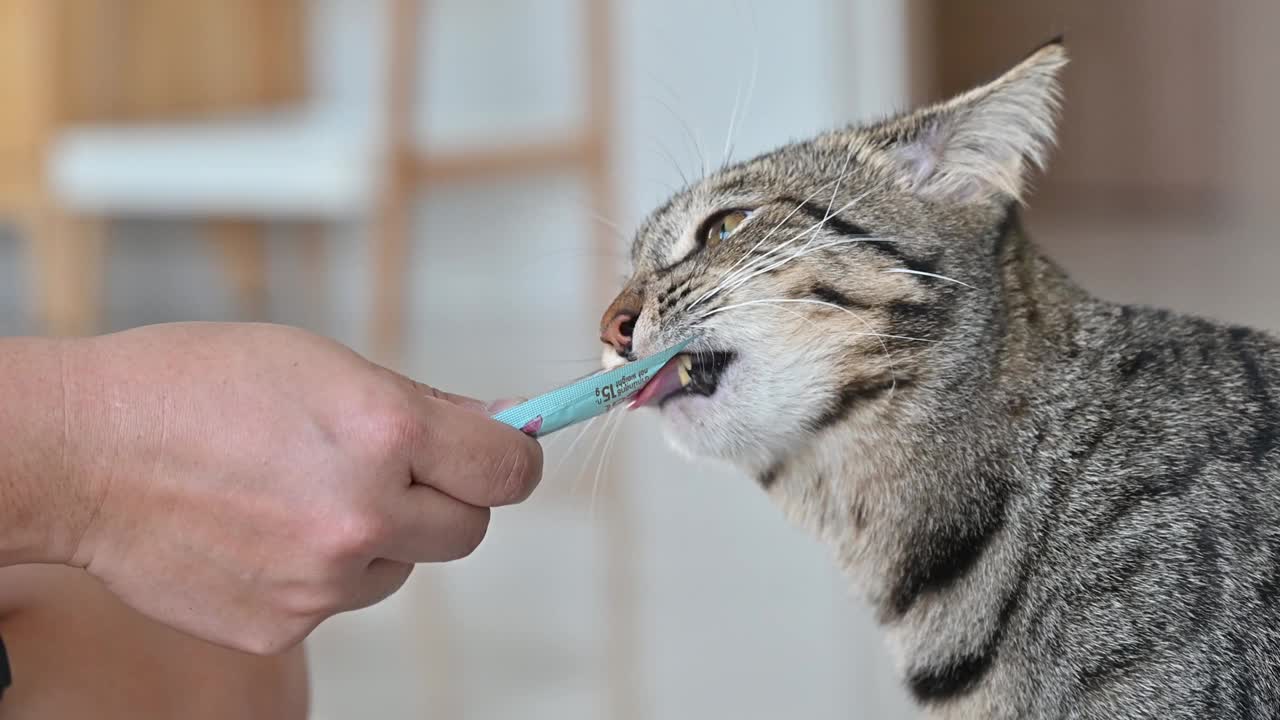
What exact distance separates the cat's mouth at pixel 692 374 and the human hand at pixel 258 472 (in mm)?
164

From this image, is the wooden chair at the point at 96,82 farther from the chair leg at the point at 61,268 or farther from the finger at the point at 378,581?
the finger at the point at 378,581

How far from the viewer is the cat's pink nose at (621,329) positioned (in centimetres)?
84

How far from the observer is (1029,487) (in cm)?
80

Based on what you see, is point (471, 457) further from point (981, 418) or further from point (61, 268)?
point (61, 268)

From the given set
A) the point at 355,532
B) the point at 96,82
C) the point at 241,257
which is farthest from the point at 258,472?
the point at 241,257

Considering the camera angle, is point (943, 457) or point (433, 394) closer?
point (433, 394)

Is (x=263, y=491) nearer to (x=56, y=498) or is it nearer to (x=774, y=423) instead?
(x=56, y=498)

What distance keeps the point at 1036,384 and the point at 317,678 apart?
132 cm

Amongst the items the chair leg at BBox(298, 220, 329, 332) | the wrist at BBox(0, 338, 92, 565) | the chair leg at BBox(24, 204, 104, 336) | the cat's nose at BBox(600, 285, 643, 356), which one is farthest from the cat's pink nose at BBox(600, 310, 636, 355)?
the chair leg at BBox(298, 220, 329, 332)

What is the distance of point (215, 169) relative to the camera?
9.32 feet

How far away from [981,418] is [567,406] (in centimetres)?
28

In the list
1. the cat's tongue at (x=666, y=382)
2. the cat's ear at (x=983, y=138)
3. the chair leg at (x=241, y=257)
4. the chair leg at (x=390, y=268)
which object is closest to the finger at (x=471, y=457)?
the cat's tongue at (x=666, y=382)

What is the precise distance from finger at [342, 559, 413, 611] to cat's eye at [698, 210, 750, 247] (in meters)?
0.32

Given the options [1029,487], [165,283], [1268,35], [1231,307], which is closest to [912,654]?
[1029,487]
